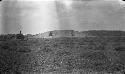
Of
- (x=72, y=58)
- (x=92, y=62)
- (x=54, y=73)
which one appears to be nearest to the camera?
(x=54, y=73)

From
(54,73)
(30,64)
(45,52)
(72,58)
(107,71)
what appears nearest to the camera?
(54,73)

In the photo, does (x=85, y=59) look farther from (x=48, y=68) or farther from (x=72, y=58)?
(x=48, y=68)

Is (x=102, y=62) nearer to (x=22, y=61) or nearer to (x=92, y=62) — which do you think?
(x=92, y=62)

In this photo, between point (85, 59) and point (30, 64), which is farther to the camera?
point (85, 59)

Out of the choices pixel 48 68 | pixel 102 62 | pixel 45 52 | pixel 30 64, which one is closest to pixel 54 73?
pixel 48 68

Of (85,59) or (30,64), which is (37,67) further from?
(85,59)

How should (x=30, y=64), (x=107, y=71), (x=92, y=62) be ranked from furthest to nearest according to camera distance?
(x=92, y=62) → (x=30, y=64) → (x=107, y=71)

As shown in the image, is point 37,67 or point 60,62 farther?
point 60,62

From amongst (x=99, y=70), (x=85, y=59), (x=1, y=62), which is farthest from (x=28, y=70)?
(x=85, y=59)

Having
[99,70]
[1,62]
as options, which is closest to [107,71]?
[99,70]

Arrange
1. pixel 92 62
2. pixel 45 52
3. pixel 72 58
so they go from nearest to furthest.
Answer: pixel 92 62 < pixel 72 58 < pixel 45 52
